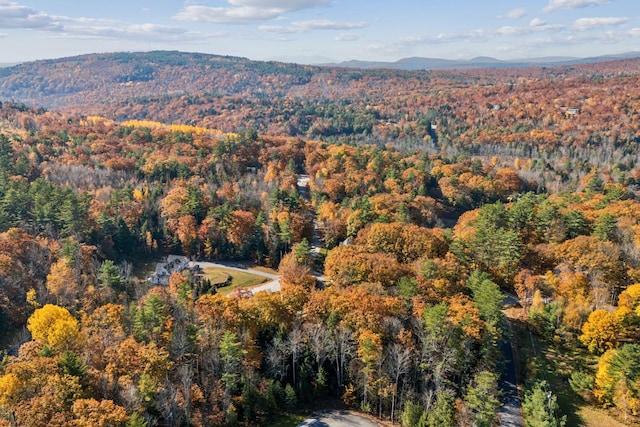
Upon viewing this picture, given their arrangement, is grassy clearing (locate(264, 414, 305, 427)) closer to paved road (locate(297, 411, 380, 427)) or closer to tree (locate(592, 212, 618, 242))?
paved road (locate(297, 411, 380, 427))

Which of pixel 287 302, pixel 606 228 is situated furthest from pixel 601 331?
pixel 287 302

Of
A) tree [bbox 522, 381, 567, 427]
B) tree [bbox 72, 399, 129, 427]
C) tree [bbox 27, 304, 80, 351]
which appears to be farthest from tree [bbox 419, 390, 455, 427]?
tree [bbox 27, 304, 80, 351]

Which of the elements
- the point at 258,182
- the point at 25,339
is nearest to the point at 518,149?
the point at 258,182

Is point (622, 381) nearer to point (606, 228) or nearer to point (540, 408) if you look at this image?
point (540, 408)

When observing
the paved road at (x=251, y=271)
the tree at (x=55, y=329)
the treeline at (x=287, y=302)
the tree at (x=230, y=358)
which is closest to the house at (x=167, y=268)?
the paved road at (x=251, y=271)

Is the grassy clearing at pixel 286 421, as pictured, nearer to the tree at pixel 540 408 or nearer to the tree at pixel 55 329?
the tree at pixel 55 329
